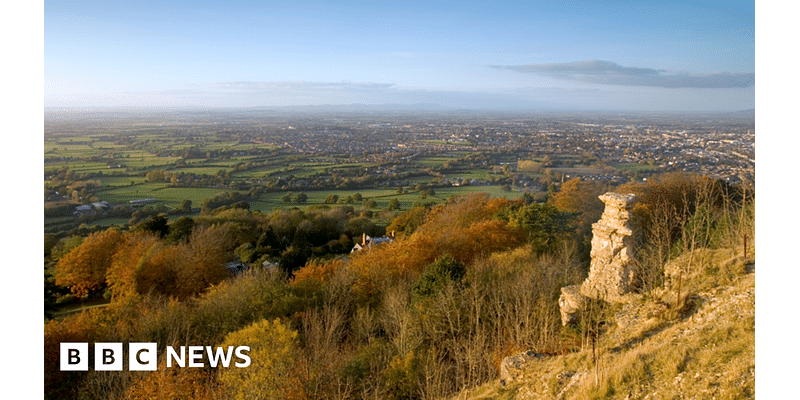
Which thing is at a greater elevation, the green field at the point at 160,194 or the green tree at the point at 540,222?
the green field at the point at 160,194

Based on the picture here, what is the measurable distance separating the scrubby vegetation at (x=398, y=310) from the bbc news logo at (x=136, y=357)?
0.32m

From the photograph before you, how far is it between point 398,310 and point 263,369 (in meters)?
5.70

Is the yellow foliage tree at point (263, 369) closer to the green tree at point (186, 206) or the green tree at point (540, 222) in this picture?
the green tree at point (540, 222)

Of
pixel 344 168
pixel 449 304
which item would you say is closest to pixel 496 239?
pixel 449 304

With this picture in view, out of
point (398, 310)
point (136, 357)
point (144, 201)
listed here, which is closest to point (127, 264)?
point (136, 357)

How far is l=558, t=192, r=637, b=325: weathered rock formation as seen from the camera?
11531 mm

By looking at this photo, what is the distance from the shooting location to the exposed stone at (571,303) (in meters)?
12.1

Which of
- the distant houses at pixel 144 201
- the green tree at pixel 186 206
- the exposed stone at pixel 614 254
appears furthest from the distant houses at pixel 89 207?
the exposed stone at pixel 614 254

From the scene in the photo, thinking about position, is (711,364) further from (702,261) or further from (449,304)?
(449,304)

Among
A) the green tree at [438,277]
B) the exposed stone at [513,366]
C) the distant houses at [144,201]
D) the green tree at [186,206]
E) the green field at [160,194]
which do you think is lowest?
the exposed stone at [513,366]

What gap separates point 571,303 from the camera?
12.2m

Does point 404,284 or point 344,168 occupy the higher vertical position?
point 344,168

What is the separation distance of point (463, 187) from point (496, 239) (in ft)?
81.1

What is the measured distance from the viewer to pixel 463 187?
49.4 m
